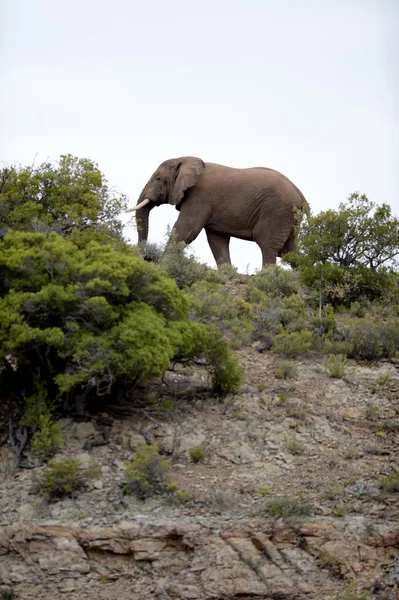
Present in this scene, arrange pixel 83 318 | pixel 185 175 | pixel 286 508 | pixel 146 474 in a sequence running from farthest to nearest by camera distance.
A: pixel 185 175
pixel 83 318
pixel 146 474
pixel 286 508

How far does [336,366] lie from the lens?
2262 cm

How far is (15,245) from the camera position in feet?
64.6

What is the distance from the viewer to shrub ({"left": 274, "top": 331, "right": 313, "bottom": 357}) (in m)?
23.4

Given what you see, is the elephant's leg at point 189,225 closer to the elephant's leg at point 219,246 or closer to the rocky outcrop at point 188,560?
the elephant's leg at point 219,246

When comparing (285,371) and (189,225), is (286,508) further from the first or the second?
(189,225)

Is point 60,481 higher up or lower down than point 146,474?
lower down

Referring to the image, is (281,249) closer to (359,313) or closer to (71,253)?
(359,313)

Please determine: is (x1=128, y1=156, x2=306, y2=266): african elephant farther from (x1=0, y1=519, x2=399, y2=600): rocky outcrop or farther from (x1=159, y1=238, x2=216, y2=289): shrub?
(x1=0, y1=519, x2=399, y2=600): rocky outcrop

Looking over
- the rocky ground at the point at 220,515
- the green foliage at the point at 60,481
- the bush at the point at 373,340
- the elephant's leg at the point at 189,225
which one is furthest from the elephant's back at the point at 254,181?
the green foliage at the point at 60,481

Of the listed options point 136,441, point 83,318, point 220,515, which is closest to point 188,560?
point 220,515

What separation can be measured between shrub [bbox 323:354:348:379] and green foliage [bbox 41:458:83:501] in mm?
6585

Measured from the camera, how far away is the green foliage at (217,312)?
21.1 metres

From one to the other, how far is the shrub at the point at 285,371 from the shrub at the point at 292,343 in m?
0.85

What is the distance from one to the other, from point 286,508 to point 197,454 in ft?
6.97
